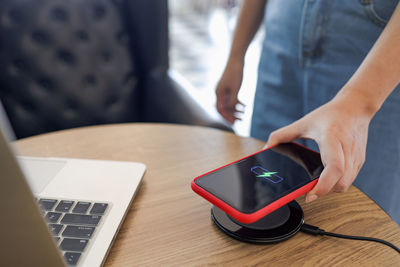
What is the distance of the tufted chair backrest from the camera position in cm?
111

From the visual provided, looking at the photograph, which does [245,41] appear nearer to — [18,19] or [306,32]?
[306,32]

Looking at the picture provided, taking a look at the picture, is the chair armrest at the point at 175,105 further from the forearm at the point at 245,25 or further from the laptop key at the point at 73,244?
the laptop key at the point at 73,244

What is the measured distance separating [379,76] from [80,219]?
0.45m

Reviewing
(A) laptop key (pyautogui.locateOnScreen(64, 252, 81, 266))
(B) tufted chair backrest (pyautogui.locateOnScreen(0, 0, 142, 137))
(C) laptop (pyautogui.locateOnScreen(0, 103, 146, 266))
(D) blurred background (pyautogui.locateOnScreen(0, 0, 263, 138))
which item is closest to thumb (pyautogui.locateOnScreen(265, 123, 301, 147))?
(C) laptop (pyautogui.locateOnScreen(0, 103, 146, 266))

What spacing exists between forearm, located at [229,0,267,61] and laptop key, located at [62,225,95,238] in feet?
1.91

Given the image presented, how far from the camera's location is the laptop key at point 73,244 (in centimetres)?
36

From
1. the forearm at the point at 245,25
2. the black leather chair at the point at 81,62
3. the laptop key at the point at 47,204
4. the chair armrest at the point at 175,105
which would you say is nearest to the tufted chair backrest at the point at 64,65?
the black leather chair at the point at 81,62

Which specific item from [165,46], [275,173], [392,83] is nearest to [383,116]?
[392,83]

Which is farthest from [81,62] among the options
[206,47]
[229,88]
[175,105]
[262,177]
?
[206,47]

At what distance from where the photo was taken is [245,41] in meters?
0.85

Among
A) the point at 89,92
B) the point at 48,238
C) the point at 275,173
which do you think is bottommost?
the point at 89,92

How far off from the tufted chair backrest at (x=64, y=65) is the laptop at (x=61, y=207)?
0.70 meters

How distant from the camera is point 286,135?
505mm

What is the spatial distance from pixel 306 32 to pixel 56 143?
55 cm
